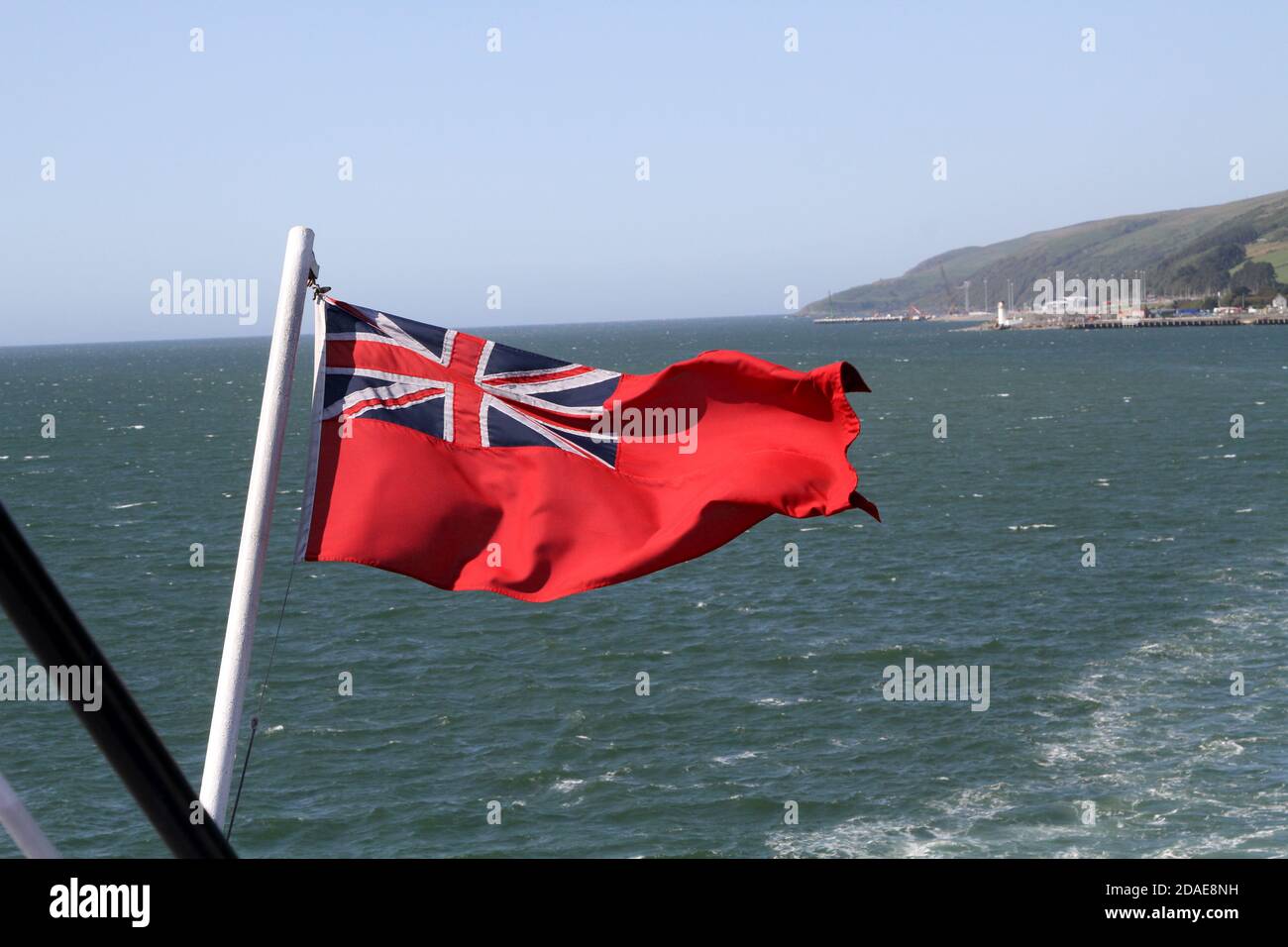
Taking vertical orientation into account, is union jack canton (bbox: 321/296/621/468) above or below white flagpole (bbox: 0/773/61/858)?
above

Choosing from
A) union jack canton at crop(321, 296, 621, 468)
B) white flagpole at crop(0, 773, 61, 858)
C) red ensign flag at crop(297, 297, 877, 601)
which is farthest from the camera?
union jack canton at crop(321, 296, 621, 468)

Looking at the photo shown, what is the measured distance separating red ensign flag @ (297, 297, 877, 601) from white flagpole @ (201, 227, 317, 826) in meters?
1.19

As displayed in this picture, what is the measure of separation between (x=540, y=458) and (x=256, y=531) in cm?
277

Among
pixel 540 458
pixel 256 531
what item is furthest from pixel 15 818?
pixel 540 458

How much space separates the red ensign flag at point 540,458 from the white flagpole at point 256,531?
1195mm

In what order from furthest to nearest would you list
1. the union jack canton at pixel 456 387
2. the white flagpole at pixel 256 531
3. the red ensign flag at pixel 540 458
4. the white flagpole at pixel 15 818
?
the union jack canton at pixel 456 387
the red ensign flag at pixel 540 458
the white flagpole at pixel 256 531
the white flagpole at pixel 15 818

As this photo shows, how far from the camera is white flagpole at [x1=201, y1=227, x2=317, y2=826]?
637cm

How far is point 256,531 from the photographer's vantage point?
673cm

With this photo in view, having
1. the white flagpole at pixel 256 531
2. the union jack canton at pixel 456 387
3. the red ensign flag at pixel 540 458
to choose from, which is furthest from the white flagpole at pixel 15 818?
the union jack canton at pixel 456 387

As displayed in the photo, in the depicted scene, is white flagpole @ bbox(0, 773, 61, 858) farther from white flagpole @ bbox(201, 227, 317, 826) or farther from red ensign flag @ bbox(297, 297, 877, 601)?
red ensign flag @ bbox(297, 297, 877, 601)

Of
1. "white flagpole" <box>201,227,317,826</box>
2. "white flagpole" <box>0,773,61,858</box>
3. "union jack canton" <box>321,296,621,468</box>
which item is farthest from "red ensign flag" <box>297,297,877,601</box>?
"white flagpole" <box>0,773,61,858</box>

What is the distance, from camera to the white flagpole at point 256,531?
637 cm

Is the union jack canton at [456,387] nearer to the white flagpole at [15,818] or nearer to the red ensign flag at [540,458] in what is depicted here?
the red ensign flag at [540,458]
